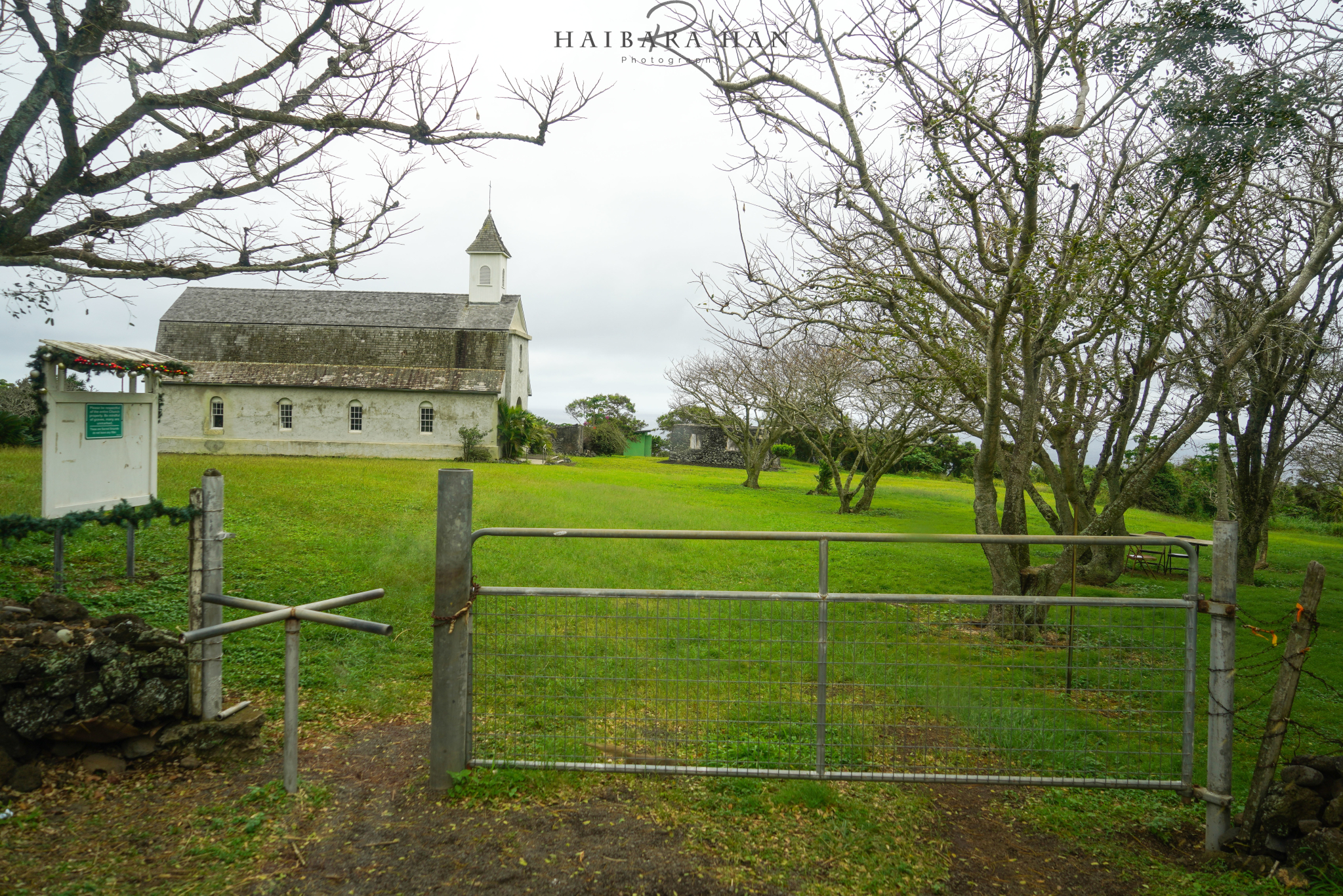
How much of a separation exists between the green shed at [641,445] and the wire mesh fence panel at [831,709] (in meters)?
43.8

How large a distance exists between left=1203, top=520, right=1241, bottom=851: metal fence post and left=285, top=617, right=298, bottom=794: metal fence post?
462 centimetres

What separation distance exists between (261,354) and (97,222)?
106ft

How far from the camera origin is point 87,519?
647cm

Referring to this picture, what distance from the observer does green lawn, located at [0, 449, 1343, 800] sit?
4.66m

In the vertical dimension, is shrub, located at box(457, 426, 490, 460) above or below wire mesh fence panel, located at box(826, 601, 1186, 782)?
above

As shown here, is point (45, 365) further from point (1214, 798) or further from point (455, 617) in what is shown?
point (1214, 798)

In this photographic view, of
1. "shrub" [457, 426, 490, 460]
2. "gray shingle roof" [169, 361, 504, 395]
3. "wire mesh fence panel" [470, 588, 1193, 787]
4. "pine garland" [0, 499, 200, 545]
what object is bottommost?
"wire mesh fence panel" [470, 588, 1193, 787]

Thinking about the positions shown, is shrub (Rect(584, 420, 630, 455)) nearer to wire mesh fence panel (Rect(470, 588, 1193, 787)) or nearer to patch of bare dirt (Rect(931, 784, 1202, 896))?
wire mesh fence panel (Rect(470, 588, 1193, 787))

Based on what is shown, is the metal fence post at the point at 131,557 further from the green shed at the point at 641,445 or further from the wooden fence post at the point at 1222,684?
the green shed at the point at 641,445

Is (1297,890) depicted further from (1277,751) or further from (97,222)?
(97,222)

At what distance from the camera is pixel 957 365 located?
351 inches

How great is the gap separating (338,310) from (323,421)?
639cm

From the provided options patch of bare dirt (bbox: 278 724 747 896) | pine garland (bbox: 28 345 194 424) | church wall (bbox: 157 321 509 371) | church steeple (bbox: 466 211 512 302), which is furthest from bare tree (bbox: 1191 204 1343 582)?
church steeple (bbox: 466 211 512 302)

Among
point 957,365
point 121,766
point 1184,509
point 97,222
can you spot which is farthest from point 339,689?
point 1184,509
